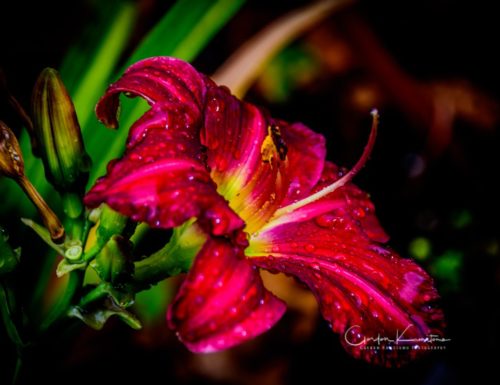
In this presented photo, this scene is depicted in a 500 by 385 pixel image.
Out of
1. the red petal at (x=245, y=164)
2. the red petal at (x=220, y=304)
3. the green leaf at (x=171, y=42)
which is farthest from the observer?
the green leaf at (x=171, y=42)

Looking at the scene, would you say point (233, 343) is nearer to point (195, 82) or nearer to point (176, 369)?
point (195, 82)

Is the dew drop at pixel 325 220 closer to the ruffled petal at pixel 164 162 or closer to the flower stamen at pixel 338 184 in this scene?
the flower stamen at pixel 338 184

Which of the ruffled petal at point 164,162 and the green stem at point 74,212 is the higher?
the ruffled petal at point 164,162

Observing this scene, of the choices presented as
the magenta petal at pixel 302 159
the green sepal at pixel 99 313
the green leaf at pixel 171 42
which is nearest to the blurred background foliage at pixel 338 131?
the green leaf at pixel 171 42

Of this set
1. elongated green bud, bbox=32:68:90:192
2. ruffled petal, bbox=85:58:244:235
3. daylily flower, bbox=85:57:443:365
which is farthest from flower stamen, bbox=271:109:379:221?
elongated green bud, bbox=32:68:90:192

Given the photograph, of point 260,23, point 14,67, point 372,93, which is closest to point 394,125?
point 372,93

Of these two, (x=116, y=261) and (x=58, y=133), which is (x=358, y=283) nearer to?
(x=116, y=261)
